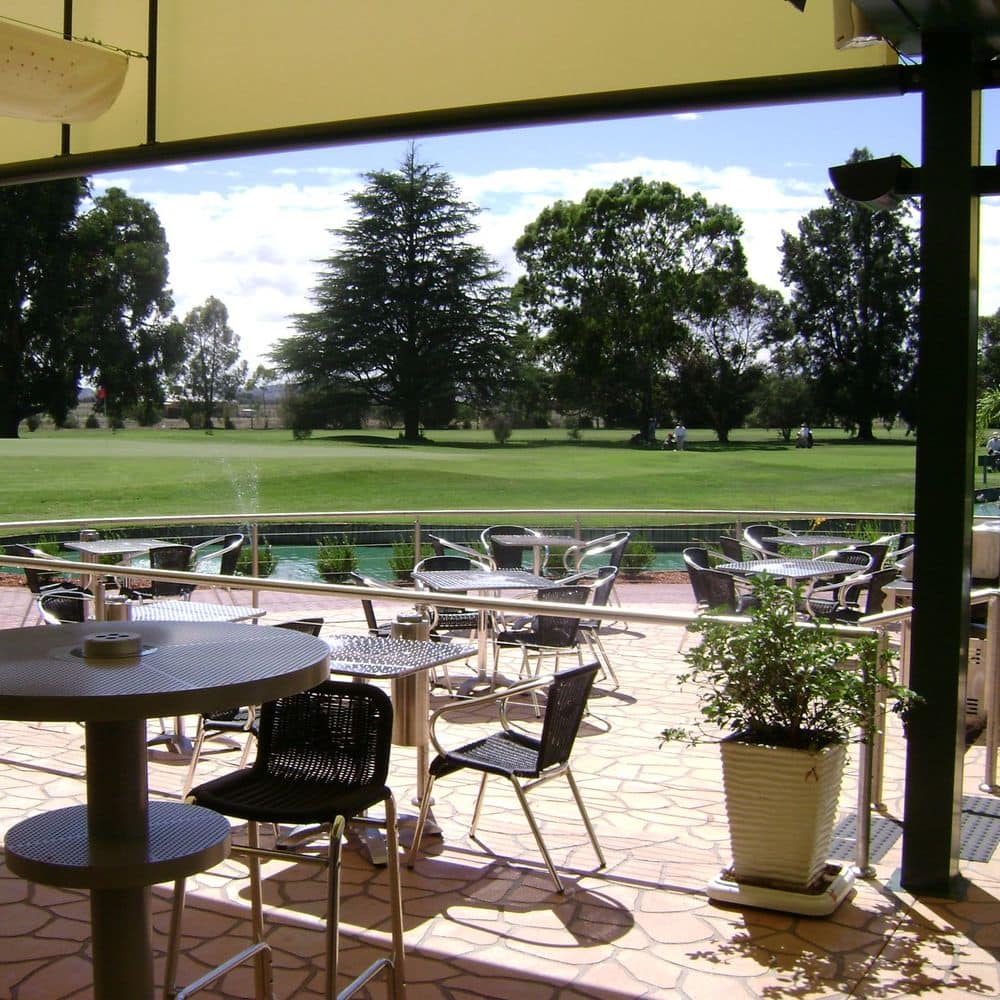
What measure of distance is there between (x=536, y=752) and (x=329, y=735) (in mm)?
882

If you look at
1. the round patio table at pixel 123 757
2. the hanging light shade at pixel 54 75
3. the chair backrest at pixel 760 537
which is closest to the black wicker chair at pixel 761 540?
the chair backrest at pixel 760 537

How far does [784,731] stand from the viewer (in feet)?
10.1

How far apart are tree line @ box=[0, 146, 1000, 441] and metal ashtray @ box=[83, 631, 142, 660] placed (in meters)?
32.8

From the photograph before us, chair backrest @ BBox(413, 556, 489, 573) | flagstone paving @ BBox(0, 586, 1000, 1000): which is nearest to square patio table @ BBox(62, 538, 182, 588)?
chair backrest @ BBox(413, 556, 489, 573)

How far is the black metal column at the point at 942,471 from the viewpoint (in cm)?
318

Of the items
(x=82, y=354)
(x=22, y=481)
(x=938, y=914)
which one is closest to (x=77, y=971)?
(x=938, y=914)

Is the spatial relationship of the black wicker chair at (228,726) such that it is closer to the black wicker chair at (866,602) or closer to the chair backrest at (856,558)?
the black wicker chair at (866,602)

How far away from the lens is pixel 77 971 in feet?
8.86

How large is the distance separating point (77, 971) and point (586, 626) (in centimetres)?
372

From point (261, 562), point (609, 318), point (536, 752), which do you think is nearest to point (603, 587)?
point (536, 752)

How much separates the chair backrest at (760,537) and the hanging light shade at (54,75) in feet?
19.3

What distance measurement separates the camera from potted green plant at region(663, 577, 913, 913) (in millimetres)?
3014

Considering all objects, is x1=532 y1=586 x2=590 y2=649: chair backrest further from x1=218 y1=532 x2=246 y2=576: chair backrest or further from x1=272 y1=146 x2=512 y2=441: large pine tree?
x1=272 y1=146 x2=512 y2=441: large pine tree

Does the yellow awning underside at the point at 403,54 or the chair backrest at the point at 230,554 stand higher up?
the yellow awning underside at the point at 403,54
